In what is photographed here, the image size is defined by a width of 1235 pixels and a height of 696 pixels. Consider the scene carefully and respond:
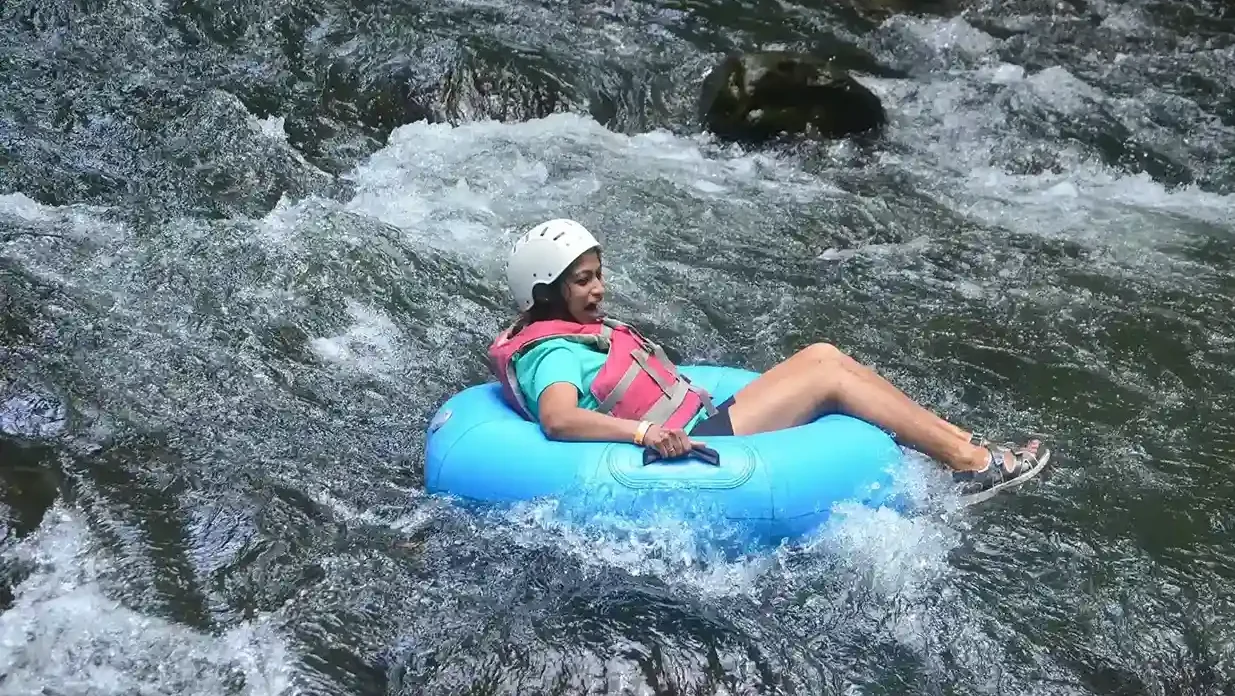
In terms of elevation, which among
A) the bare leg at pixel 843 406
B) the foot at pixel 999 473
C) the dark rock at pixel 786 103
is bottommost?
the dark rock at pixel 786 103

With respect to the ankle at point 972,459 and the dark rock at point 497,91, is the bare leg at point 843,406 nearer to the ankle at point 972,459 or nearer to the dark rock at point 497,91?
the ankle at point 972,459

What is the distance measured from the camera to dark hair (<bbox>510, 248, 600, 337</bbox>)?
4661mm

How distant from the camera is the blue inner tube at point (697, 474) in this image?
4.13 meters

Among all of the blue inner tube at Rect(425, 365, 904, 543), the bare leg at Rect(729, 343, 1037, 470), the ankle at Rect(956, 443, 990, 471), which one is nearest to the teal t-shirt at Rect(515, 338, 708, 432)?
the blue inner tube at Rect(425, 365, 904, 543)

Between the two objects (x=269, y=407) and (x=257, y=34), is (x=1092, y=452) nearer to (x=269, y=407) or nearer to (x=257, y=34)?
(x=269, y=407)

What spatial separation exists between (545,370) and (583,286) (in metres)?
0.40

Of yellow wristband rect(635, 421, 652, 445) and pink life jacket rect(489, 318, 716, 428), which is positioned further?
pink life jacket rect(489, 318, 716, 428)

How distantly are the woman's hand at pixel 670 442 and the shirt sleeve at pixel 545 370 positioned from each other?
41 cm

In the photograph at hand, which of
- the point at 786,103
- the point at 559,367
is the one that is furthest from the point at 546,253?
the point at 786,103

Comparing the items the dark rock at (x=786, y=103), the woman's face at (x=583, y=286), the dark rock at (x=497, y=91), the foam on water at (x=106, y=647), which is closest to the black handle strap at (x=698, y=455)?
the woman's face at (x=583, y=286)

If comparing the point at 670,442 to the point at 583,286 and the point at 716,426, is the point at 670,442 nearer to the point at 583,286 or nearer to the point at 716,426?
the point at 716,426

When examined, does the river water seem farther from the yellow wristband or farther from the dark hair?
the dark hair

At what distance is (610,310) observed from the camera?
6.32 m

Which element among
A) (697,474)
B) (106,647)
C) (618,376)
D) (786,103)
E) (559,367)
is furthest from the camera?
(786,103)
